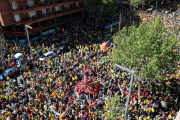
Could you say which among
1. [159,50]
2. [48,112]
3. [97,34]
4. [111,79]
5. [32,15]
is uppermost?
[32,15]

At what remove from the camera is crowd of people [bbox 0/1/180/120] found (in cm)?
1623

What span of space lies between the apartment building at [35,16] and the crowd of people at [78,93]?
814 cm

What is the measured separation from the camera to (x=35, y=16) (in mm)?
34469

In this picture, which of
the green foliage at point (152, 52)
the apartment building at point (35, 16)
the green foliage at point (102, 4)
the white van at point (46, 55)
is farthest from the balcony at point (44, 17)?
the green foliage at point (152, 52)

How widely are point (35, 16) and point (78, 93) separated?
23.0 m

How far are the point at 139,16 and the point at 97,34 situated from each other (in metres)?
18.0

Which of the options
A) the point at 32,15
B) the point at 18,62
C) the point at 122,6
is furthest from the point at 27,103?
the point at 122,6

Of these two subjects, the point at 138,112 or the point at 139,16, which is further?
the point at 139,16

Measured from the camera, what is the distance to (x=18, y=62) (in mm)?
26547

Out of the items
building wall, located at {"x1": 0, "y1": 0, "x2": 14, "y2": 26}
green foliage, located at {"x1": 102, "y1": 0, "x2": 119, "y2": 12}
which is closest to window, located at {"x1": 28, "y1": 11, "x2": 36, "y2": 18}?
building wall, located at {"x1": 0, "y1": 0, "x2": 14, "y2": 26}

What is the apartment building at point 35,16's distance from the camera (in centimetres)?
3034

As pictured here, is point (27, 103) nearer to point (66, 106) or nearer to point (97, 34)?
point (66, 106)

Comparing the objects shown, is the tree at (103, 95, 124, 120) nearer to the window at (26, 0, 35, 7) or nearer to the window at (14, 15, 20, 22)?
the window at (14, 15, 20, 22)

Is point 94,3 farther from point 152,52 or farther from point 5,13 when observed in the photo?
point 152,52
